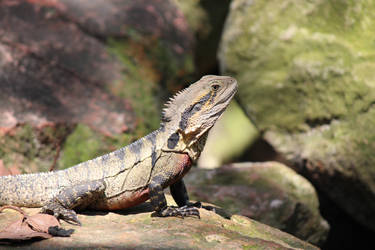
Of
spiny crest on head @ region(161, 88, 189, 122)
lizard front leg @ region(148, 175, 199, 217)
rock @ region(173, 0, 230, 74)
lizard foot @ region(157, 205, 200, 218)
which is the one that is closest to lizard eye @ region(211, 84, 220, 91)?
spiny crest on head @ region(161, 88, 189, 122)

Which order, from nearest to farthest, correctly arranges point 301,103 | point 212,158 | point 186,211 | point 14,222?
point 14,222
point 186,211
point 301,103
point 212,158

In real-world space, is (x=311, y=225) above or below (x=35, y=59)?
below

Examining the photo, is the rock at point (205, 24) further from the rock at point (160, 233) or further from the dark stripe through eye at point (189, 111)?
the rock at point (160, 233)

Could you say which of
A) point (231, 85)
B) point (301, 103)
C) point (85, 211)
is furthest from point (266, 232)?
point (301, 103)

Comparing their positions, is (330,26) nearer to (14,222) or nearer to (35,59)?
(35,59)

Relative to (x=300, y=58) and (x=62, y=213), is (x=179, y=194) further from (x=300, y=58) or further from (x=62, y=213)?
(x=300, y=58)

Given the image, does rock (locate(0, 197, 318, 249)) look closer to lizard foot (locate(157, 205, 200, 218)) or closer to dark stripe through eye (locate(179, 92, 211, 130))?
lizard foot (locate(157, 205, 200, 218))
